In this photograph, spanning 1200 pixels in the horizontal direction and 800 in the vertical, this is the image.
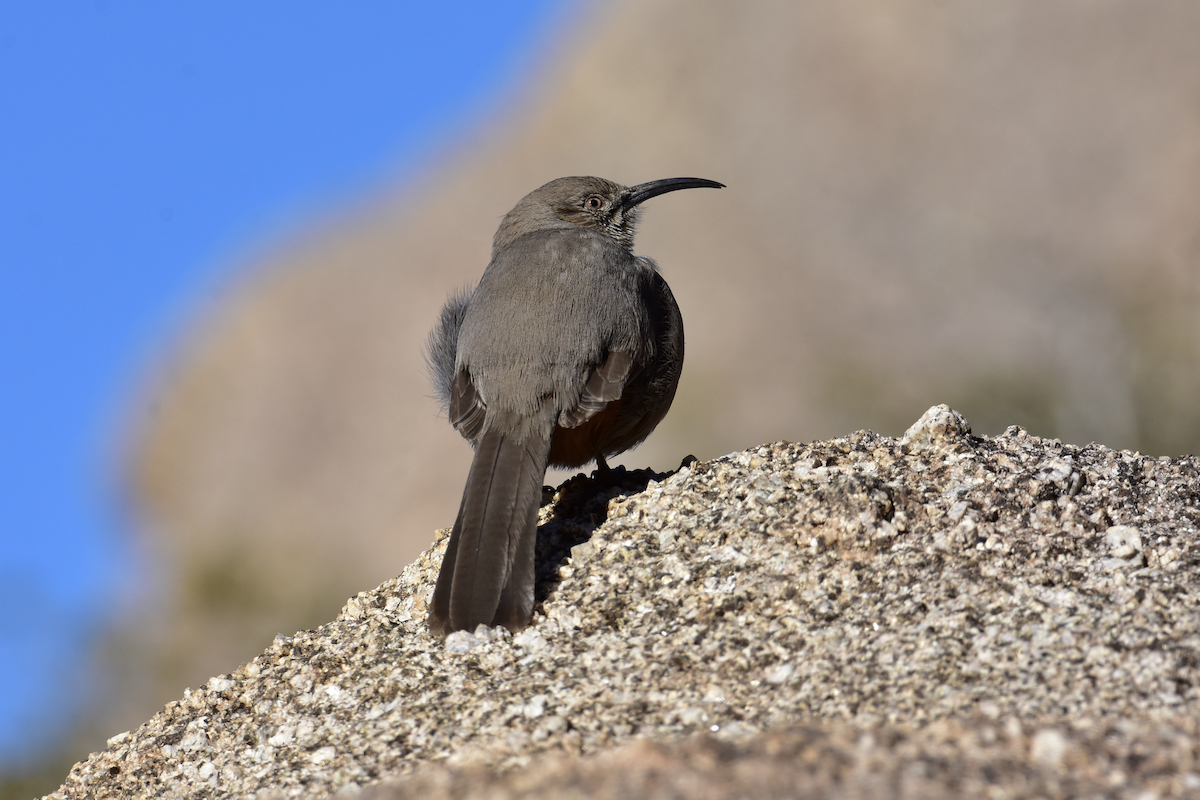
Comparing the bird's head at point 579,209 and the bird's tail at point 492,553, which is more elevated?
the bird's head at point 579,209

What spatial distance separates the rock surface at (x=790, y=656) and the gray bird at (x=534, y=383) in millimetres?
208

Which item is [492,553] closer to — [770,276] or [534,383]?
[534,383]

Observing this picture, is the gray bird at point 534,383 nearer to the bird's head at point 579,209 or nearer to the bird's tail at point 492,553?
the bird's tail at point 492,553

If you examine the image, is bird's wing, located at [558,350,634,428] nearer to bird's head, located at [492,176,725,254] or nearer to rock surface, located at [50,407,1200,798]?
rock surface, located at [50,407,1200,798]

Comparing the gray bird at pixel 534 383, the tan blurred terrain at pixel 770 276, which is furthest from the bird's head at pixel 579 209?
the tan blurred terrain at pixel 770 276

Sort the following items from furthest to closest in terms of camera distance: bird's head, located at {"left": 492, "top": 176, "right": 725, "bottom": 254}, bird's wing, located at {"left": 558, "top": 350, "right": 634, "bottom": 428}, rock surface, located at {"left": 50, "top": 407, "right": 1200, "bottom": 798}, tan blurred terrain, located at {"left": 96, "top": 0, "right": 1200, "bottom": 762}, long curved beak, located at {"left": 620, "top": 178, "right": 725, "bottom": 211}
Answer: tan blurred terrain, located at {"left": 96, "top": 0, "right": 1200, "bottom": 762}, long curved beak, located at {"left": 620, "top": 178, "right": 725, "bottom": 211}, bird's head, located at {"left": 492, "top": 176, "right": 725, "bottom": 254}, bird's wing, located at {"left": 558, "top": 350, "right": 634, "bottom": 428}, rock surface, located at {"left": 50, "top": 407, "right": 1200, "bottom": 798}

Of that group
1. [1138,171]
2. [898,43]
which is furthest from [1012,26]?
[1138,171]

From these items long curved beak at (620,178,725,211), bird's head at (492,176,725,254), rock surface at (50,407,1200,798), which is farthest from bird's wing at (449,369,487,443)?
long curved beak at (620,178,725,211)

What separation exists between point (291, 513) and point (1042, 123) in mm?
13530

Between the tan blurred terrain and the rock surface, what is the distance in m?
12.4

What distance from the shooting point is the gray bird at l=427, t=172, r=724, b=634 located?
13.8ft

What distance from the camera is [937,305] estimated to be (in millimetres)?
19562

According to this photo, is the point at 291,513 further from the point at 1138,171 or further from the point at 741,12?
the point at 1138,171

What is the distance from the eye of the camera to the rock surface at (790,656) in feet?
9.68
